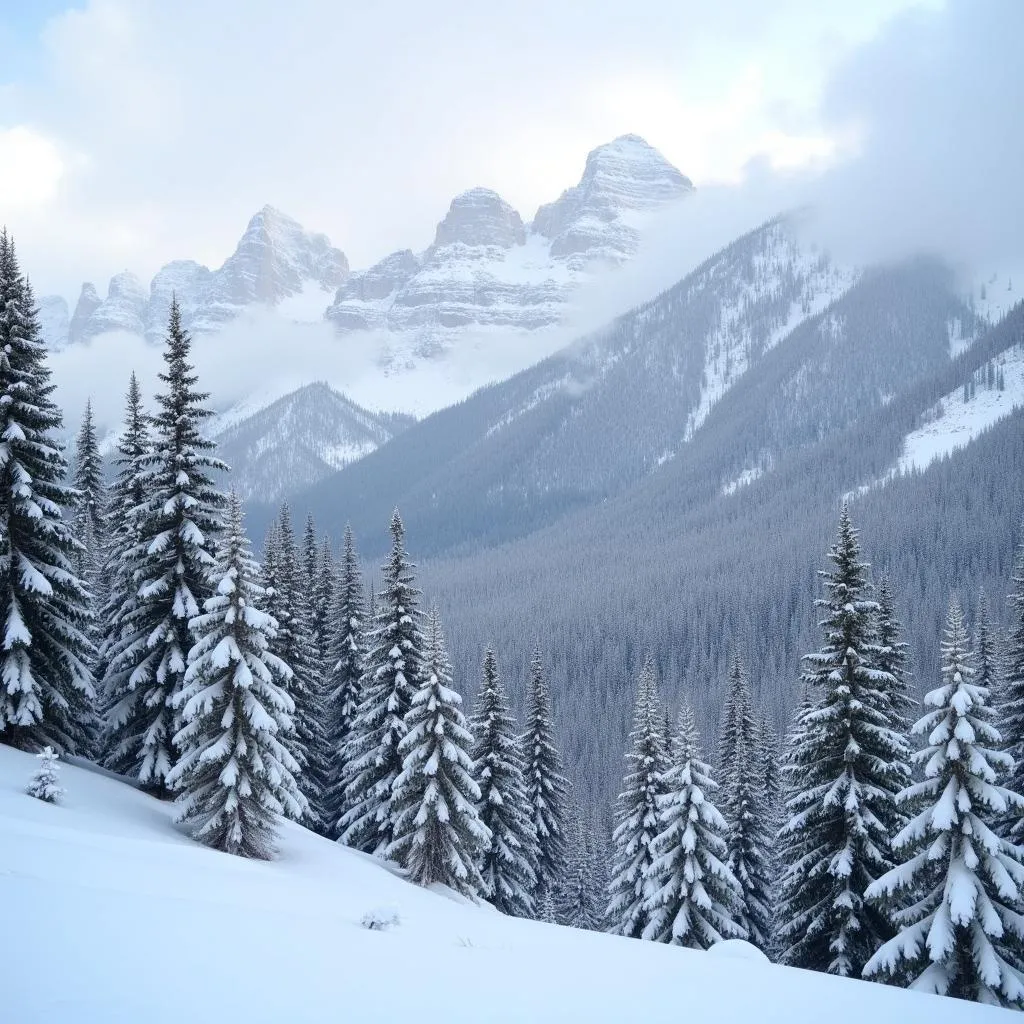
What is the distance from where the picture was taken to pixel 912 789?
15805 millimetres

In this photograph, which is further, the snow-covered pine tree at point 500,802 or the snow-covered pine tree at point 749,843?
the snow-covered pine tree at point 749,843

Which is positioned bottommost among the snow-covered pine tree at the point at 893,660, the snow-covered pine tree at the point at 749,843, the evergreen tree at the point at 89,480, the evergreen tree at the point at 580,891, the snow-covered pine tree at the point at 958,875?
the evergreen tree at the point at 580,891

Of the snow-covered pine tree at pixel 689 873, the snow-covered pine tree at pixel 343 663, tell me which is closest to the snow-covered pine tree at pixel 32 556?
the snow-covered pine tree at pixel 343 663

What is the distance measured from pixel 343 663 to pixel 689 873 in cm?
1850

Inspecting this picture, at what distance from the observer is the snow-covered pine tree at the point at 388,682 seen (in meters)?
27.7

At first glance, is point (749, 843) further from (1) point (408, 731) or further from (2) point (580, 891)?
(1) point (408, 731)

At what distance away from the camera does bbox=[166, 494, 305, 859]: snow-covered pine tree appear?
62.8ft

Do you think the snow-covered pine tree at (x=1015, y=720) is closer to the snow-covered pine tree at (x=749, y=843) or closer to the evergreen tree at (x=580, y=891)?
the snow-covered pine tree at (x=749, y=843)

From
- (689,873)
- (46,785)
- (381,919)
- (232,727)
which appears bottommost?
(689,873)

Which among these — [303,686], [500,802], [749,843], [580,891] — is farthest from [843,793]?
[580,891]

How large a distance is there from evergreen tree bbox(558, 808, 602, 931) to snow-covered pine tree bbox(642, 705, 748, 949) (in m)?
15.7

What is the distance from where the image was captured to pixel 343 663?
3653cm

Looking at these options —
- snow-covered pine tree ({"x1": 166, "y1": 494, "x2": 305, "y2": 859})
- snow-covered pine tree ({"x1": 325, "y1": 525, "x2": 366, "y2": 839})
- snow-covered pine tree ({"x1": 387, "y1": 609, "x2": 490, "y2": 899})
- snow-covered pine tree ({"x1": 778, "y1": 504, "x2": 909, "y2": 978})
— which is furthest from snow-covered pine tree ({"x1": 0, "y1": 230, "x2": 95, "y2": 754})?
snow-covered pine tree ({"x1": 778, "y1": 504, "x2": 909, "y2": 978})

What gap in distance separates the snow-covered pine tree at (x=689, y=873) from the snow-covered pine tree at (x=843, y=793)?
3.60 meters
